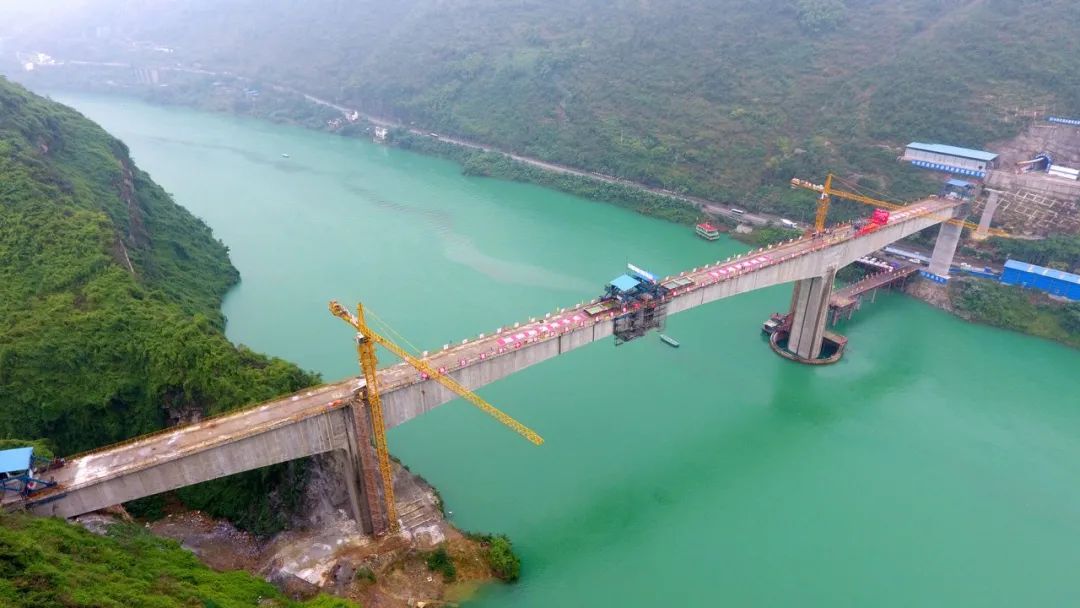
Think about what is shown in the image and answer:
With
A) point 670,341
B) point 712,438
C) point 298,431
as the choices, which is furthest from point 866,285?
point 298,431

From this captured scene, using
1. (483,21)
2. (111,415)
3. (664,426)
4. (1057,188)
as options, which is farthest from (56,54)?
(1057,188)

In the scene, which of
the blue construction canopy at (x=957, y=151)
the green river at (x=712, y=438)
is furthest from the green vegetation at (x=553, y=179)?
the blue construction canopy at (x=957, y=151)

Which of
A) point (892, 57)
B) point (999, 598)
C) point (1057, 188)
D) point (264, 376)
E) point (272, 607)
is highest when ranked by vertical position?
point (892, 57)

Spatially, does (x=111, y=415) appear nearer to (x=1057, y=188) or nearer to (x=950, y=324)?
(x=950, y=324)

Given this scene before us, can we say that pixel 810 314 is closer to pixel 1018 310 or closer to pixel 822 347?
pixel 822 347

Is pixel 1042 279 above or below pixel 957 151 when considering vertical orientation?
below

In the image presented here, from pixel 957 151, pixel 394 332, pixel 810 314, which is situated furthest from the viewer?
pixel 957 151
